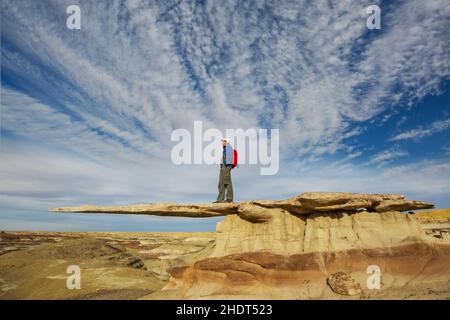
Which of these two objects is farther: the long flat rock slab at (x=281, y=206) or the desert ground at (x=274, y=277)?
the long flat rock slab at (x=281, y=206)

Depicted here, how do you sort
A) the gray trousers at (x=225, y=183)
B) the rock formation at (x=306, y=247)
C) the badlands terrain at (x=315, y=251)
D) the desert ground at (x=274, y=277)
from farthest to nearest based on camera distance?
the gray trousers at (x=225, y=183), the rock formation at (x=306, y=247), the badlands terrain at (x=315, y=251), the desert ground at (x=274, y=277)

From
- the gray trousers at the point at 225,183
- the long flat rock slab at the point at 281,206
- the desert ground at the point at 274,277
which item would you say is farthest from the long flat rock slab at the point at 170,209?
the desert ground at the point at 274,277

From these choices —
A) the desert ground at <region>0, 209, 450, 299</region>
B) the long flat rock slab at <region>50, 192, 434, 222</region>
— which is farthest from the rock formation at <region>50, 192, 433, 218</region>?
the desert ground at <region>0, 209, 450, 299</region>

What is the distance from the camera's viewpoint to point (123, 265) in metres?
19.0

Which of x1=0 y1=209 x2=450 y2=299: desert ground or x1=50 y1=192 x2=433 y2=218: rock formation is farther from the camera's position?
x1=50 y1=192 x2=433 y2=218: rock formation

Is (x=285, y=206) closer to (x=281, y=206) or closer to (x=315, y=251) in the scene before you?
(x=281, y=206)

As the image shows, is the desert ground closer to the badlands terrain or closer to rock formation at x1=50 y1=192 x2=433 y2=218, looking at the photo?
the badlands terrain

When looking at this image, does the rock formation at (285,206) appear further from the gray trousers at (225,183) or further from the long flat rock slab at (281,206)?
the gray trousers at (225,183)

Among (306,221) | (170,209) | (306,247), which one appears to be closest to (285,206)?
(306,221)

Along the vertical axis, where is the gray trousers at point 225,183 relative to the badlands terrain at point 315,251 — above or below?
above

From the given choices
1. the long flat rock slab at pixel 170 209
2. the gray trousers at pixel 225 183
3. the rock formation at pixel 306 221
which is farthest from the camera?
the gray trousers at pixel 225 183
